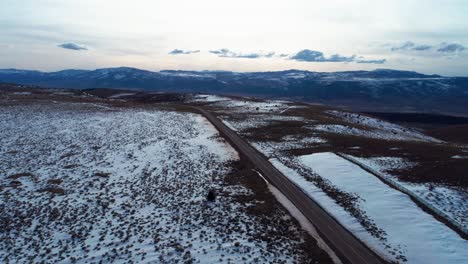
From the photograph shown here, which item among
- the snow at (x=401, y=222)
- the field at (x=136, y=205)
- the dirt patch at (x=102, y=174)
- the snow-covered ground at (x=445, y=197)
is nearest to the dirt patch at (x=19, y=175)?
the field at (x=136, y=205)

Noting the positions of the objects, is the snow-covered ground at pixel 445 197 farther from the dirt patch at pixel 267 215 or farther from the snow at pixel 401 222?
the dirt patch at pixel 267 215

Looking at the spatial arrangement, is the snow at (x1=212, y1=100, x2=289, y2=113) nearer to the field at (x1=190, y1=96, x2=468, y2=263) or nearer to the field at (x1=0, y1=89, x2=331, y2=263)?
the field at (x1=190, y1=96, x2=468, y2=263)

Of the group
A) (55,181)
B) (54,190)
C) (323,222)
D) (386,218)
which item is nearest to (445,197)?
(386,218)

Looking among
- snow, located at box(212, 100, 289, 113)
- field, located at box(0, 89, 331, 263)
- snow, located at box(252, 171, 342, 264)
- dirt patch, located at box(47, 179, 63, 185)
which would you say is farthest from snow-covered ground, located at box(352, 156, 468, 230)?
snow, located at box(212, 100, 289, 113)

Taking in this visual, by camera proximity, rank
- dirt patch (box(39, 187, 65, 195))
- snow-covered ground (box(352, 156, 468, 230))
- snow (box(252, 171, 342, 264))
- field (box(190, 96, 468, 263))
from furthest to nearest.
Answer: dirt patch (box(39, 187, 65, 195)) → snow-covered ground (box(352, 156, 468, 230)) → field (box(190, 96, 468, 263)) → snow (box(252, 171, 342, 264))

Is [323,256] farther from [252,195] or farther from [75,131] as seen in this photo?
[75,131]

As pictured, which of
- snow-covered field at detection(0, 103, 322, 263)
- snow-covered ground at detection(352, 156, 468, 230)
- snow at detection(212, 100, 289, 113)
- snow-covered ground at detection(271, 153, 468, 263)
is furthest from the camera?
snow at detection(212, 100, 289, 113)

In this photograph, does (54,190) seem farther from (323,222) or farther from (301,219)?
(323,222)

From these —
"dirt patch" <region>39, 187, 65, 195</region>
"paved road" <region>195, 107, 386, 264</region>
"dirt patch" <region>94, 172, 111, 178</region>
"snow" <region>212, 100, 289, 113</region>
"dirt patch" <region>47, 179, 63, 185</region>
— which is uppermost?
"snow" <region>212, 100, 289, 113</region>

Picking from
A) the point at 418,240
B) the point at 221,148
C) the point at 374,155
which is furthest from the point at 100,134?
the point at 418,240

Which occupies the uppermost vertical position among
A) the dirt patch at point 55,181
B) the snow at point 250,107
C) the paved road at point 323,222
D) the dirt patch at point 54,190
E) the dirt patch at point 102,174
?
the snow at point 250,107
